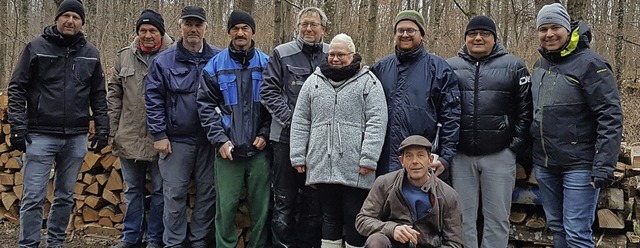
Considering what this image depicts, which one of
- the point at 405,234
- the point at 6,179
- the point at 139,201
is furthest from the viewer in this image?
Result: the point at 6,179

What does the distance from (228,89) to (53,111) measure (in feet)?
5.22

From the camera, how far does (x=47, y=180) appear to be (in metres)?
5.12

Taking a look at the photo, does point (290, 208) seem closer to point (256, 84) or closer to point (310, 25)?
point (256, 84)

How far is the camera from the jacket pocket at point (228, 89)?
4898 millimetres

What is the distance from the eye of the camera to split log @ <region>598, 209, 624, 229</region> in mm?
4617

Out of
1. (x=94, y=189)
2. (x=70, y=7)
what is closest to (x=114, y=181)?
(x=94, y=189)

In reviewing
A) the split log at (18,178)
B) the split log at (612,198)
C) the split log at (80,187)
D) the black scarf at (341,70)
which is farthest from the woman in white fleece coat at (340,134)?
the split log at (18,178)

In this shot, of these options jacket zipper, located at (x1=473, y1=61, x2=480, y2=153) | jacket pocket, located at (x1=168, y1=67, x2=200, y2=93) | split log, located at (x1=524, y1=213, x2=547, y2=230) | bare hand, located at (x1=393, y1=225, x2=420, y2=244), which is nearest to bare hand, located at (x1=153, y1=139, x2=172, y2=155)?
jacket pocket, located at (x1=168, y1=67, x2=200, y2=93)

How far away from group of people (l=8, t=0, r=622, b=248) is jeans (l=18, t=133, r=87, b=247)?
13mm

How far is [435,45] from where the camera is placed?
17969mm

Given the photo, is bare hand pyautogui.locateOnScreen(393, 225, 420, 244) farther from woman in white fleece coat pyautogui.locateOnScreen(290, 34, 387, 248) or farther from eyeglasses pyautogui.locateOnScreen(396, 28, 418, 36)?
eyeglasses pyautogui.locateOnScreen(396, 28, 418, 36)

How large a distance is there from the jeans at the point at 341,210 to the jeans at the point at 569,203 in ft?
4.64

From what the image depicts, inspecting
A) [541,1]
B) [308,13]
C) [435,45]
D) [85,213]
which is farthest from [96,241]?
[435,45]

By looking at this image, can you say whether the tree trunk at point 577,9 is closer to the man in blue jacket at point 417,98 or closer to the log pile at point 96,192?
the man in blue jacket at point 417,98
